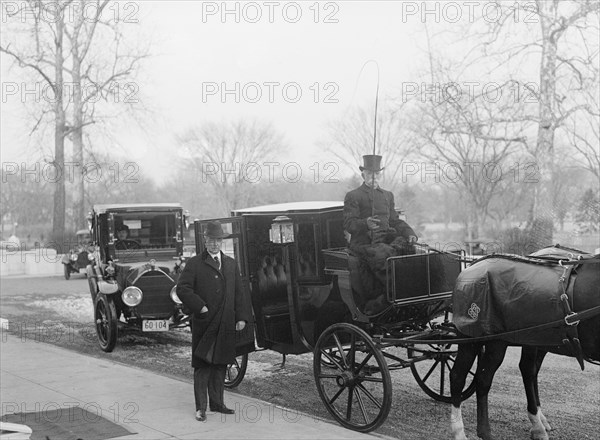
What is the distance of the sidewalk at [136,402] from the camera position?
19.9 ft

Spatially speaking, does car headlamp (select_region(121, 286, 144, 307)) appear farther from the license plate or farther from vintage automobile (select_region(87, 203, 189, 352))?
the license plate

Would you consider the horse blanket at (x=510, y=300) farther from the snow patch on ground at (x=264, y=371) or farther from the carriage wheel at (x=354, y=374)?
the snow patch on ground at (x=264, y=371)

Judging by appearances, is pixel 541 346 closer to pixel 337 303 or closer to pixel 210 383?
pixel 337 303

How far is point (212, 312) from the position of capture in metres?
6.84

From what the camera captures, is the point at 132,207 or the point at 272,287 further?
the point at 132,207

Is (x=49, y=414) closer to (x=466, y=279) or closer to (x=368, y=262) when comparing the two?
(x=368, y=262)

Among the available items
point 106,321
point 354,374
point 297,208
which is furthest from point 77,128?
point 354,374

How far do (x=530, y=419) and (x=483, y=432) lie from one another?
0.50m

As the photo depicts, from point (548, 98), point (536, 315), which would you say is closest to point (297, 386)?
point (536, 315)

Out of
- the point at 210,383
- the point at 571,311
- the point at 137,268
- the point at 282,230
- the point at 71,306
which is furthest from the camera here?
the point at 71,306

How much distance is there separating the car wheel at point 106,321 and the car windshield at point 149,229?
65.3 inches

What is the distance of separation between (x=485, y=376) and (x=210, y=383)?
2.66 meters

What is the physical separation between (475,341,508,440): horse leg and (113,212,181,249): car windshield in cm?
816

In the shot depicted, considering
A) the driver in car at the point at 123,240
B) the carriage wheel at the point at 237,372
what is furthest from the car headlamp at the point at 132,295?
the carriage wheel at the point at 237,372
